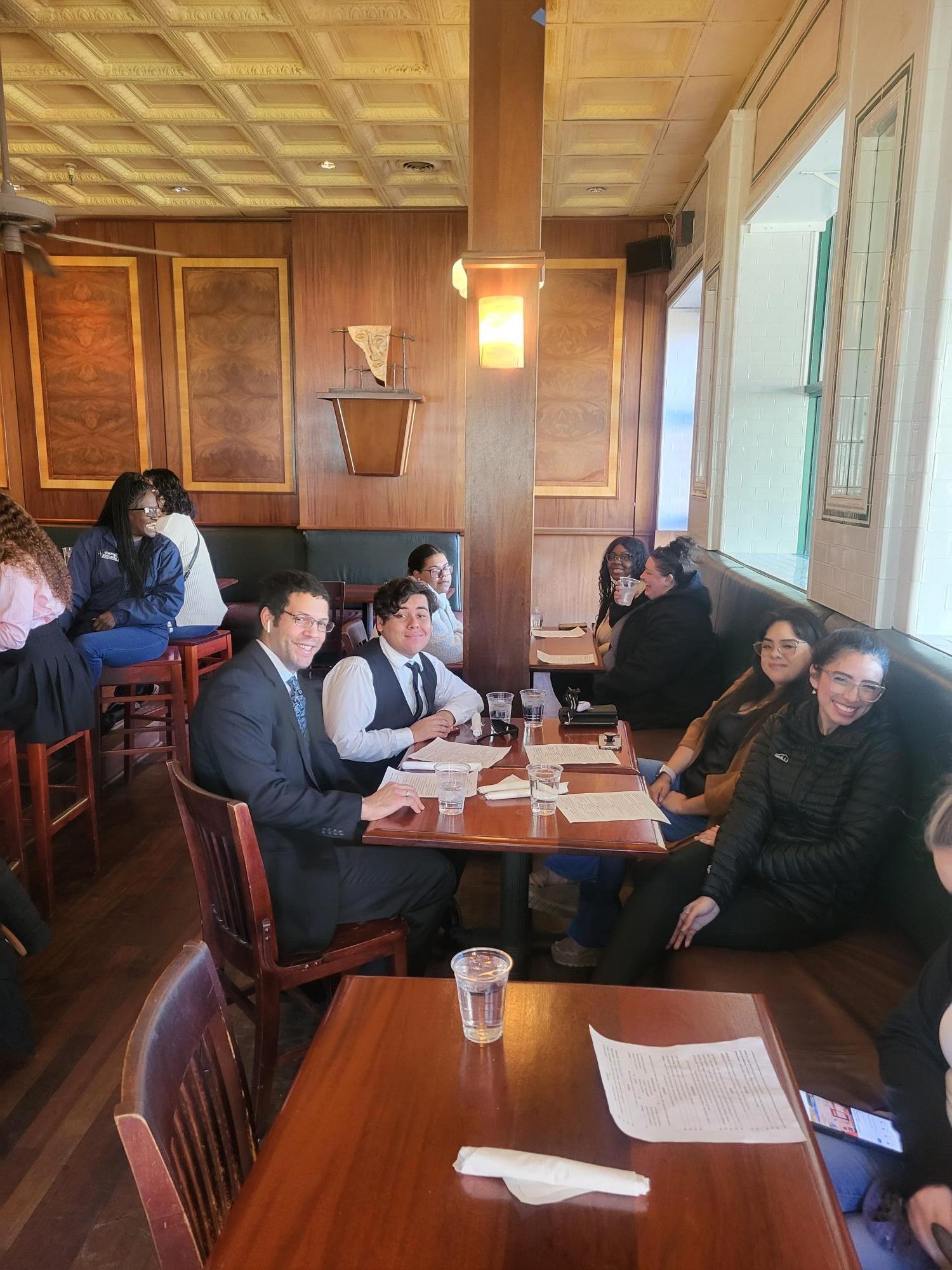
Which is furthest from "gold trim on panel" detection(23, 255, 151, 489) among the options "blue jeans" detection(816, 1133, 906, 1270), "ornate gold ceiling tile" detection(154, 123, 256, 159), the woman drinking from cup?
"blue jeans" detection(816, 1133, 906, 1270)

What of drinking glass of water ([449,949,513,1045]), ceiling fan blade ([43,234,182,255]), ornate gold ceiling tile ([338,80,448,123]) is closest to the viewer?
drinking glass of water ([449,949,513,1045])

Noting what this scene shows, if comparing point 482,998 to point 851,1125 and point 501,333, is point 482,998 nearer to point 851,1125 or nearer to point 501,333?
point 851,1125

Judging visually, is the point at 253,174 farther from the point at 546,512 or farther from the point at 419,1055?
the point at 419,1055

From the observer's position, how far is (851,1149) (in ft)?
4.67

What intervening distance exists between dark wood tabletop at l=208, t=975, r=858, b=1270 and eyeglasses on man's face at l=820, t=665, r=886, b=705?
105cm

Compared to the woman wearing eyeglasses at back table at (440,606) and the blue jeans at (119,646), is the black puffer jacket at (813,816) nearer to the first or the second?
the woman wearing eyeglasses at back table at (440,606)

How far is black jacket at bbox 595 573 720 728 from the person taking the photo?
13.3 feet

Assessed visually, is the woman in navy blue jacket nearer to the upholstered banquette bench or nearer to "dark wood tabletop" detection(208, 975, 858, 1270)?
the upholstered banquette bench

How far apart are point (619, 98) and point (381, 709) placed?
3.64 metres

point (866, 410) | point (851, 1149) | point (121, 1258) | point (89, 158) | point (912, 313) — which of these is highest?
point (89, 158)

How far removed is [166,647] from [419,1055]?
348 cm

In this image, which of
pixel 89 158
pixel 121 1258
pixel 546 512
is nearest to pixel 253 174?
pixel 89 158

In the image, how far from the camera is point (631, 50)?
13.3 feet

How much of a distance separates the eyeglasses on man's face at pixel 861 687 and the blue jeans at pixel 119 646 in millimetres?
3088
